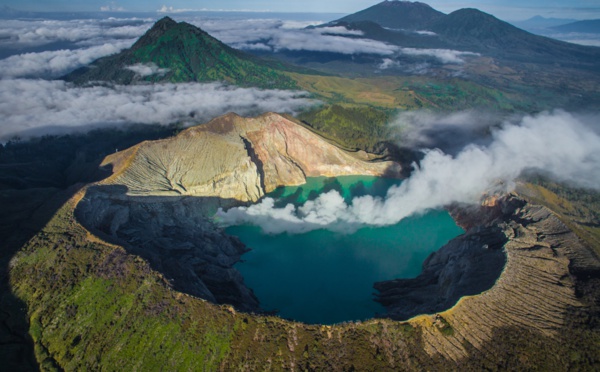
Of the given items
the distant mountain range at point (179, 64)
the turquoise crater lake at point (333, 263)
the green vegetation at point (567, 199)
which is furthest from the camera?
the distant mountain range at point (179, 64)

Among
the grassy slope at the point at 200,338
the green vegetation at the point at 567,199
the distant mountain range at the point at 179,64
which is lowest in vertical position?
the green vegetation at the point at 567,199

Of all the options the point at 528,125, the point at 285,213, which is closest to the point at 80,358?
Result: the point at 285,213

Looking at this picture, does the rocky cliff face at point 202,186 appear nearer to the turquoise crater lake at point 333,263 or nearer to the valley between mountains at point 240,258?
the valley between mountains at point 240,258

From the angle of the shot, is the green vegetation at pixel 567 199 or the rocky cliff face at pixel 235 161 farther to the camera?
the green vegetation at pixel 567 199

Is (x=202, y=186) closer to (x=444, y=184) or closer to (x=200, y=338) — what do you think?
(x=200, y=338)

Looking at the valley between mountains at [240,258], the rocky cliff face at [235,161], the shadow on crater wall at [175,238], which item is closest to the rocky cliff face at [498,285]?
the valley between mountains at [240,258]

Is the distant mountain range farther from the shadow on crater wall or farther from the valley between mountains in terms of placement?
the shadow on crater wall

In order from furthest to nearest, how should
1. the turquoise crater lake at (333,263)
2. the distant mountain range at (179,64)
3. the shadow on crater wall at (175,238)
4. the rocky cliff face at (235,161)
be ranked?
the distant mountain range at (179,64)
the rocky cliff face at (235,161)
the turquoise crater lake at (333,263)
the shadow on crater wall at (175,238)

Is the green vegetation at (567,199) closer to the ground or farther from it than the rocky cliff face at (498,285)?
closer to the ground
